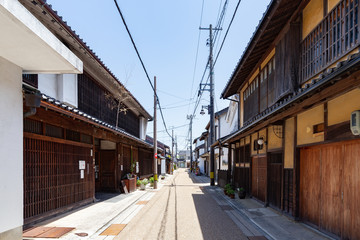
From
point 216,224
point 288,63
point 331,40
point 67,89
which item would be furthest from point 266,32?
point 67,89

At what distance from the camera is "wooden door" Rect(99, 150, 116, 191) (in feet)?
47.8

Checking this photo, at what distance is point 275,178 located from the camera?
9820 millimetres

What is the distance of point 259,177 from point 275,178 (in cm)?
208

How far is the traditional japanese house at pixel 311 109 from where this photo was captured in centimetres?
517

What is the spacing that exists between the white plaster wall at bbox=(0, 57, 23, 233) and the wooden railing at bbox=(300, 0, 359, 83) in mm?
6711

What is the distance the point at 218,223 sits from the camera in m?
7.96

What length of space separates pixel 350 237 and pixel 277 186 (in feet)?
13.8

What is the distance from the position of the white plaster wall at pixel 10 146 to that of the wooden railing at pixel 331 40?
671 centimetres

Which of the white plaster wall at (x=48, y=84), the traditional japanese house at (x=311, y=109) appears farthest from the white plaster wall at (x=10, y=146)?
the traditional japanese house at (x=311, y=109)

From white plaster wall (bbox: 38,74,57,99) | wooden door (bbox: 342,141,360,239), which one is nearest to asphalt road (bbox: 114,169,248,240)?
wooden door (bbox: 342,141,360,239)

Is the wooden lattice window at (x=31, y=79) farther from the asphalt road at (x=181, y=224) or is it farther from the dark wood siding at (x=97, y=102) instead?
the asphalt road at (x=181, y=224)

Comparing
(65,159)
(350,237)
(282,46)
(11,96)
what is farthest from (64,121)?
(350,237)

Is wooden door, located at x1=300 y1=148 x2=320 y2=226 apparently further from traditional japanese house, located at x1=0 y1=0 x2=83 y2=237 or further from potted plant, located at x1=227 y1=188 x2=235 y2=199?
traditional japanese house, located at x1=0 y1=0 x2=83 y2=237

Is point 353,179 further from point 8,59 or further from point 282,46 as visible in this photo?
point 8,59
